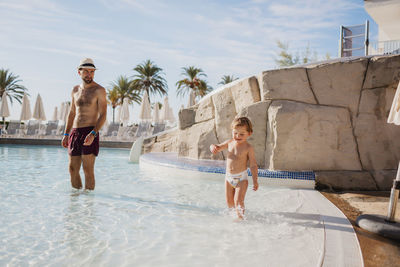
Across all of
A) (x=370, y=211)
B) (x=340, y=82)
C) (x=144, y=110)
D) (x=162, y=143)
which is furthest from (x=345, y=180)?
(x=144, y=110)

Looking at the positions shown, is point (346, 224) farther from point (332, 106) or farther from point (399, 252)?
point (332, 106)

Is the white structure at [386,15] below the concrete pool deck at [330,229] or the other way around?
the other way around

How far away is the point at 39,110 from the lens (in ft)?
71.9

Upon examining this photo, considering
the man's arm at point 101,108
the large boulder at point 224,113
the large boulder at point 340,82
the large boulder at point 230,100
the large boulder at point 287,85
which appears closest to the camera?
the man's arm at point 101,108

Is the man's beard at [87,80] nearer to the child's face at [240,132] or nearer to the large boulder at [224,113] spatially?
the child's face at [240,132]

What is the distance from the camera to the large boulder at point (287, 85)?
20.7 feet

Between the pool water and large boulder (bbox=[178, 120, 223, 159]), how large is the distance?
262cm

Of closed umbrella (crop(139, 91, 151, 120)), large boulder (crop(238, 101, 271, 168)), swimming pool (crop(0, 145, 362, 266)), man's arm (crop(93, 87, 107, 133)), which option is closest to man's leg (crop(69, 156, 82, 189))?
swimming pool (crop(0, 145, 362, 266))

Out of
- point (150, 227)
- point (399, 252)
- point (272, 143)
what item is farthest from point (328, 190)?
point (150, 227)

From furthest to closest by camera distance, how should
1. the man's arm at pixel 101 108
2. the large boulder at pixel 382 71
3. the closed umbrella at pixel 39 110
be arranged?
1. the closed umbrella at pixel 39 110
2. the large boulder at pixel 382 71
3. the man's arm at pixel 101 108

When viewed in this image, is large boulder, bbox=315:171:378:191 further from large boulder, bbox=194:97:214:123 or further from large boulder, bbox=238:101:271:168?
large boulder, bbox=194:97:214:123

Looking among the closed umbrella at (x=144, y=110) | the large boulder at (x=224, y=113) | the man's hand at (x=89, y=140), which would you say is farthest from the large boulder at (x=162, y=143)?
the closed umbrella at (x=144, y=110)

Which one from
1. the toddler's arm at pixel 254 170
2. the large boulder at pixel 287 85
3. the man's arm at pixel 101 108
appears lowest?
the toddler's arm at pixel 254 170

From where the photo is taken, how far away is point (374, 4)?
15.4 m
